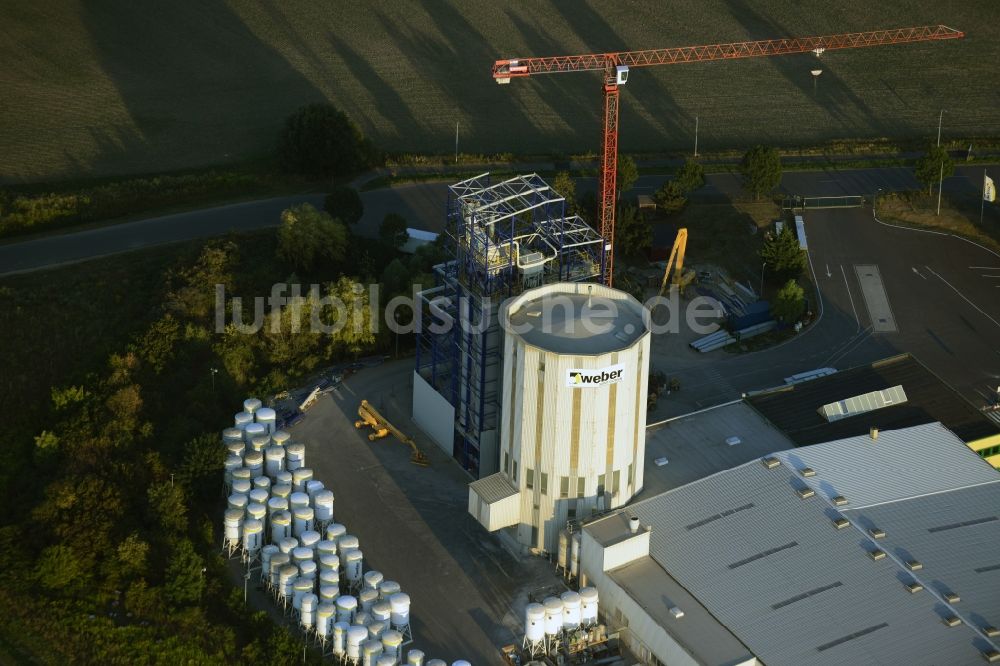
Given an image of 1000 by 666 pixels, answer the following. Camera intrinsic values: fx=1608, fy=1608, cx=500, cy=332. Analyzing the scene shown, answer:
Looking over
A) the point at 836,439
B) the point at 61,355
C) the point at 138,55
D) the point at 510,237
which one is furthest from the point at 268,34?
the point at 836,439

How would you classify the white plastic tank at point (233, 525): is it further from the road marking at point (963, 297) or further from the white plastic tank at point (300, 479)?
the road marking at point (963, 297)

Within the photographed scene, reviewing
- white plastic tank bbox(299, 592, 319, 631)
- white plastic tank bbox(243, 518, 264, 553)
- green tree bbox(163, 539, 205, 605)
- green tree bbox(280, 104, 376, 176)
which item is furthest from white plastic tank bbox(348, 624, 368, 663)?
green tree bbox(280, 104, 376, 176)

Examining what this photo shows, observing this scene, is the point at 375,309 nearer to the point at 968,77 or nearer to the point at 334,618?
the point at 334,618

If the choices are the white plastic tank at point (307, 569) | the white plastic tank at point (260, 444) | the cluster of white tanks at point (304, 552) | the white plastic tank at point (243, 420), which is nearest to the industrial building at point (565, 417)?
the cluster of white tanks at point (304, 552)

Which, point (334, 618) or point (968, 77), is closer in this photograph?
point (334, 618)

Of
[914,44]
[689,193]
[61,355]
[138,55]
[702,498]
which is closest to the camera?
[702,498]

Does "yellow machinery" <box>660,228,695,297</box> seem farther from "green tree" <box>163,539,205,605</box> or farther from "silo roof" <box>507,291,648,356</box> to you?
"green tree" <box>163,539,205,605</box>
